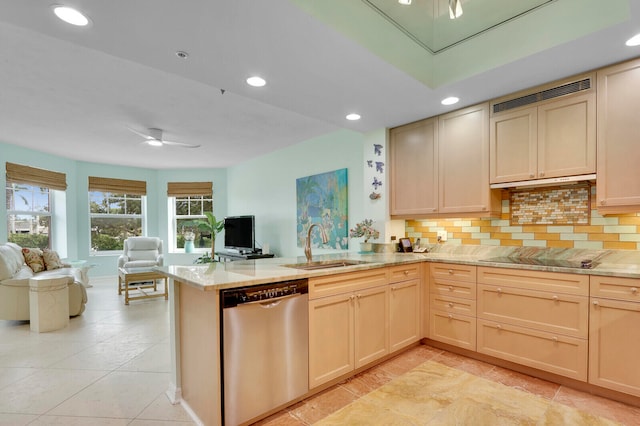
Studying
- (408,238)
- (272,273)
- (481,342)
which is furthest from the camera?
(408,238)

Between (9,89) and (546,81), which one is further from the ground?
(9,89)

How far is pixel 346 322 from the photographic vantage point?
2322mm

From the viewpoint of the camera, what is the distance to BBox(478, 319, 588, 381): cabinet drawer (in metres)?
2.21

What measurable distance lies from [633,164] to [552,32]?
3.60ft

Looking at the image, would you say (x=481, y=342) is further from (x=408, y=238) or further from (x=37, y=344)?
(x=37, y=344)

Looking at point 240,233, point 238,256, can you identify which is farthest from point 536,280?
point 240,233

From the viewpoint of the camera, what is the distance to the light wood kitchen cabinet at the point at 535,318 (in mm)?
2201

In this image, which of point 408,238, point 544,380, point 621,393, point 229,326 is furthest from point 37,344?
point 621,393

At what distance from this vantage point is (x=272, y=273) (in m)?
2.02

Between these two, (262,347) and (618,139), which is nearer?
(262,347)

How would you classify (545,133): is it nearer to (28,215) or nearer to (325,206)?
(325,206)

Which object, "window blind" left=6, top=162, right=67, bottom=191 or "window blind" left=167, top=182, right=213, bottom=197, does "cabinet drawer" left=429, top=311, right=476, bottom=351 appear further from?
"window blind" left=6, top=162, right=67, bottom=191

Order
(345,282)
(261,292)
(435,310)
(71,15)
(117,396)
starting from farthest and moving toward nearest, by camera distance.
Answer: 1. (435,310)
2. (345,282)
3. (117,396)
4. (261,292)
5. (71,15)

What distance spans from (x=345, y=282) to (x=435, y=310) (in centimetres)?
119
